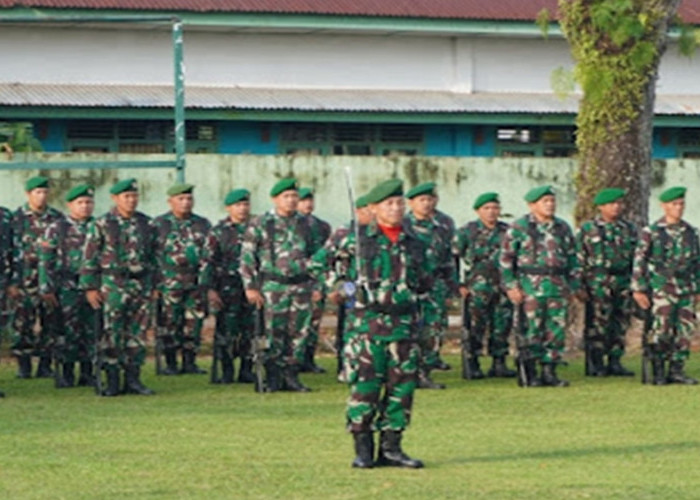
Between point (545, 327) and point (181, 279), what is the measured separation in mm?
3811

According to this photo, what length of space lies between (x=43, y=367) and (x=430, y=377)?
3.81 meters

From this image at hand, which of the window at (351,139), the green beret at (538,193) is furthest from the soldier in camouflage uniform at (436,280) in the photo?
the window at (351,139)

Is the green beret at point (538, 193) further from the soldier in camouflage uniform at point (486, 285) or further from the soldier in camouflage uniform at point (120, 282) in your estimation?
the soldier in camouflage uniform at point (120, 282)

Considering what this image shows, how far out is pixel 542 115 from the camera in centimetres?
3372

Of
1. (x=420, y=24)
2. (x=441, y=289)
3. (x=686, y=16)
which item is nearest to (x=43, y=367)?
(x=441, y=289)

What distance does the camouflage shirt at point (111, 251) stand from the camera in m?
18.5

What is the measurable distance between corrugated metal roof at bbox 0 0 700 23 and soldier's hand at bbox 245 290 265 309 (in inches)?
471

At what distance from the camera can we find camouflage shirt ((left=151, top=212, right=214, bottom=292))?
2092cm

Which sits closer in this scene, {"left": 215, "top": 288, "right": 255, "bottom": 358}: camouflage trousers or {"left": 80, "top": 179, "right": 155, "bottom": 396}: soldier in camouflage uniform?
{"left": 80, "top": 179, "right": 155, "bottom": 396}: soldier in camouflage uniform

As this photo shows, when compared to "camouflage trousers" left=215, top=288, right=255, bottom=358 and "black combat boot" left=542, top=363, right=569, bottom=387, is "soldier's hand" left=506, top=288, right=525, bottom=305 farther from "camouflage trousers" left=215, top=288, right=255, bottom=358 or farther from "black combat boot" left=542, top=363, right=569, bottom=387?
"camouflage trousers" left=215, top=288, right=255, bottom=358

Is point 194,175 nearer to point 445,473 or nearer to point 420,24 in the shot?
point 420,24

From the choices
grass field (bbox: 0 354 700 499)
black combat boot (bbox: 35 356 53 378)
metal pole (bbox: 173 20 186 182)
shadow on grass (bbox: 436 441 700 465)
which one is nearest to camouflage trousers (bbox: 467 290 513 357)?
grass field (bbox: 0 354 700 499)

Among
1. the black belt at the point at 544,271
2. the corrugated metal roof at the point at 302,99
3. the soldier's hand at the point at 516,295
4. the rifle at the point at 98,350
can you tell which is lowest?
the rifle at the point at 98,350

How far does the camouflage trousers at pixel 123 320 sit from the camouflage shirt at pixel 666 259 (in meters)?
4.29
